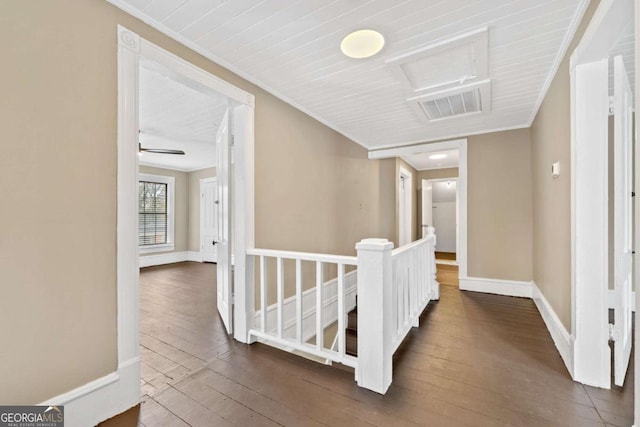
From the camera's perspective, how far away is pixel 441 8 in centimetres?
158

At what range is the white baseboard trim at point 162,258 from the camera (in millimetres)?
6180

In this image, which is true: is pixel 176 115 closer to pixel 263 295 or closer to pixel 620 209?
pixel 263 295

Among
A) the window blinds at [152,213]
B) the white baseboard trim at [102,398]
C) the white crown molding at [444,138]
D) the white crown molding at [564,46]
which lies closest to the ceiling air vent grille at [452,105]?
the white crown molding at [564,46]

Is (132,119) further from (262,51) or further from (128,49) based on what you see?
(262,51)

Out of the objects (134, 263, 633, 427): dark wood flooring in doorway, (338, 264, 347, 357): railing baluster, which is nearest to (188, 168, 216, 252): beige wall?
(134, 263, 633, 427): dark wood flooring in doorway

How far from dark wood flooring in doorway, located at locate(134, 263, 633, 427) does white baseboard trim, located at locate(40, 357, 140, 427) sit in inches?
4.8

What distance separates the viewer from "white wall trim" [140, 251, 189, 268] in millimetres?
6177

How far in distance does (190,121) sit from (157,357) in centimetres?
275

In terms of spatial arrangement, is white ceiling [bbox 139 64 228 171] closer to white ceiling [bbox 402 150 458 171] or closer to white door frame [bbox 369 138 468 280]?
white door frame [bbox 369 138 468 280]

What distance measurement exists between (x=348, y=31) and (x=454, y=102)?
5.35ft

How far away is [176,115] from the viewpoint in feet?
10.8

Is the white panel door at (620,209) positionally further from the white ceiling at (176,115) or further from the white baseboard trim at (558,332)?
the white ceiling at (176,115)

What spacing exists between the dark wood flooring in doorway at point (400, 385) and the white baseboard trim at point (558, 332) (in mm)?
61

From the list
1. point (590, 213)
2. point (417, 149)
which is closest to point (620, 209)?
point (590, 213)
